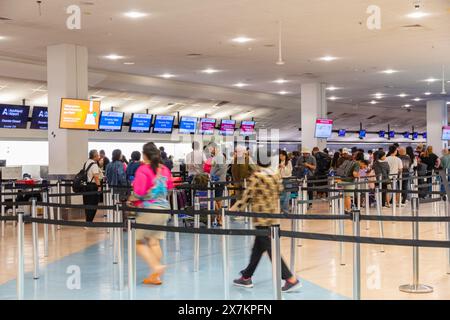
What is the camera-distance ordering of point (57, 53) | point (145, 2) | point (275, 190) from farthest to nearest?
point (57, 53) < point (145, 2) < point (275, 190)

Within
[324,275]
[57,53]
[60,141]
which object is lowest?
[324,275]

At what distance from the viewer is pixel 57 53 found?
A: 586 inches

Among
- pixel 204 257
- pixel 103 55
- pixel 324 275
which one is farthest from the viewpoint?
pixel 103 55

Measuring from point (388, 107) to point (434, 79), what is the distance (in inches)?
514

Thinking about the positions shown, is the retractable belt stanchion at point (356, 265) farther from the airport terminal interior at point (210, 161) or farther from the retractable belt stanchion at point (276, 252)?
the retractable belt stanchion at point (276, 252)

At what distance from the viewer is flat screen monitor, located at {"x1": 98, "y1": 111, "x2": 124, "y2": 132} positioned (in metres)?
22.9

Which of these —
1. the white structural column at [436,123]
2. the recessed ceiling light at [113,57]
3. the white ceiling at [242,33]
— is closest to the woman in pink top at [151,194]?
the white ceiling at [242,33]

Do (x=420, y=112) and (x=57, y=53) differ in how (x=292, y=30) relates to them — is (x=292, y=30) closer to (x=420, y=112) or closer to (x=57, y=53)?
(x=57, y=53)

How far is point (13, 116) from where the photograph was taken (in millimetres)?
20312

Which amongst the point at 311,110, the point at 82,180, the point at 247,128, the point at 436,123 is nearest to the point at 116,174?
the point at 82,180

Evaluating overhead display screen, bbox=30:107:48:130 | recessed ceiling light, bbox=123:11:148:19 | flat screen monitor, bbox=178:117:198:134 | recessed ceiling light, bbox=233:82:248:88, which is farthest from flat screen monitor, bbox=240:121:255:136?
recessed ceiling light, bbox=123:11:148:19

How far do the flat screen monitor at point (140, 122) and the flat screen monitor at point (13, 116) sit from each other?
442 centimetres

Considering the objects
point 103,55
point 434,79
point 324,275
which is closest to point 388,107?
point 434,79

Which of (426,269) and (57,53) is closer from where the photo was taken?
(426,269)
